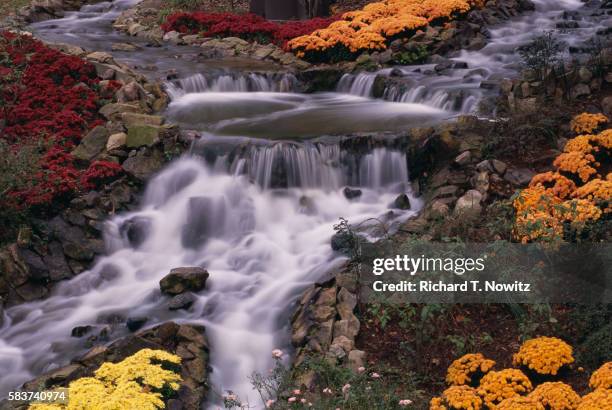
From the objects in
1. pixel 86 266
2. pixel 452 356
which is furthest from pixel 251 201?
pixel 452 356

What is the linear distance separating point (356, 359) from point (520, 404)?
1.79 metres

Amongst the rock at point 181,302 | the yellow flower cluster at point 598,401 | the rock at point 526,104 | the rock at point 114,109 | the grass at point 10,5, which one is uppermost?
the grass at point 10,5

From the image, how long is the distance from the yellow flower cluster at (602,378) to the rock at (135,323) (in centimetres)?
492

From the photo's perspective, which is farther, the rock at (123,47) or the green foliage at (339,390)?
the rock at (123,47)

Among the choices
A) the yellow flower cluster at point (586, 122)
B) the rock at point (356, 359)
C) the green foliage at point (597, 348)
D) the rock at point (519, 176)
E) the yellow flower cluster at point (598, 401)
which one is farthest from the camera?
the yellow flower cluster at point (586, 122)

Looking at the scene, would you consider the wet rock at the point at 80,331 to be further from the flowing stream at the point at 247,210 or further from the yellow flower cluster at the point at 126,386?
the yellow flower cluster at the point at 126,386

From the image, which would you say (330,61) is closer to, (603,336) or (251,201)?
(251,201)

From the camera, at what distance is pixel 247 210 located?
10516 millimetres

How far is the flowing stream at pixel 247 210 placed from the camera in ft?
27.0

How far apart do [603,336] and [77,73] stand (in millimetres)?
11307

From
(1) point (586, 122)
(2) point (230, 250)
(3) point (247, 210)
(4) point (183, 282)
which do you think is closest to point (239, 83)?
(3) point (247, 210)

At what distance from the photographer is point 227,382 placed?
291 inches

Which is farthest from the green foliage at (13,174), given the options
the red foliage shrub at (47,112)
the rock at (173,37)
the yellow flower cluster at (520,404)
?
the rock at (173,37)

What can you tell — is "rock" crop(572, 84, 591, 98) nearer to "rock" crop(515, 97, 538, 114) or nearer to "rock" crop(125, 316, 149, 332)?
"rock" crop(515, 97, 538, 114)
